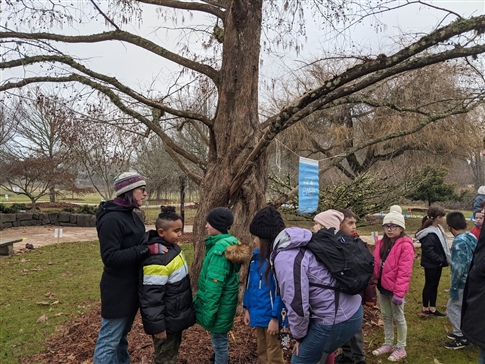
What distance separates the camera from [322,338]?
251 cm

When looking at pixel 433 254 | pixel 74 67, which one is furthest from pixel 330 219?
pixel 74 67

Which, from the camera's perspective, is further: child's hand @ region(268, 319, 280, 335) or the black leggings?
the black leggings

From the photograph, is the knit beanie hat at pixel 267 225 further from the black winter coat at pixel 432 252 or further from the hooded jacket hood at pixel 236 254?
the black winter coat at pixel 432 252

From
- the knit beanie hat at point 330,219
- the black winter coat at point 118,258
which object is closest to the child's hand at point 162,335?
the black winter coat at point 118,258

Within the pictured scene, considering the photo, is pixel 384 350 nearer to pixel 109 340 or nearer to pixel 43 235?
pixel 109 340

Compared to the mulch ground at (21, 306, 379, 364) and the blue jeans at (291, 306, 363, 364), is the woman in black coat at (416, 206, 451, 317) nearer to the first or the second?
the mulch ground at (21, 306, 379, 364)

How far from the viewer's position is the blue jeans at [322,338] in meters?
2.50

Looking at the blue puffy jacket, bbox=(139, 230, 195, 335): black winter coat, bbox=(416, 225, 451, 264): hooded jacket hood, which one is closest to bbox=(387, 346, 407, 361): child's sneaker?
the blue puffy jacket

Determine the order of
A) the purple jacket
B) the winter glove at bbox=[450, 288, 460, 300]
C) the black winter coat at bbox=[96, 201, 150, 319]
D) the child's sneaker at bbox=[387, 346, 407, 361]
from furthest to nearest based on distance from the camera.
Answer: the winter glove at bbox=[450, 288, 460, 300]
the child's sneaker at bbox=[387, 346, 407, 361]
the black winter coat at bbox=[96, 201, 150, 319]
the purple jacket

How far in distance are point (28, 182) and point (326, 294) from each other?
20671 mm

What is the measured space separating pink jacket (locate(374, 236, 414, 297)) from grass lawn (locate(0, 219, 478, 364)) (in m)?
0.81

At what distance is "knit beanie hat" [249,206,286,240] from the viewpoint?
121 inches

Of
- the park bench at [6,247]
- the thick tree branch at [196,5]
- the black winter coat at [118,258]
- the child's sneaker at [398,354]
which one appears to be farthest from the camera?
the park bench at [6,247]

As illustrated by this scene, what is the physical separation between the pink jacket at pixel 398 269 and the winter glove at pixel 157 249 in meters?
2.48
